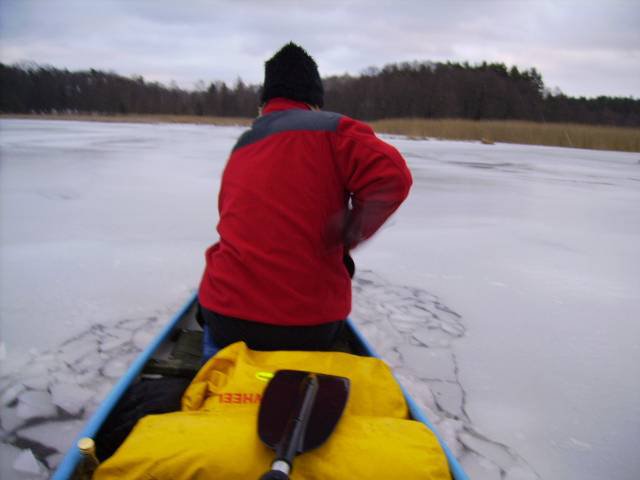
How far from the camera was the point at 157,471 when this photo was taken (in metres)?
0.82

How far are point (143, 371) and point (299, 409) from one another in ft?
2.71

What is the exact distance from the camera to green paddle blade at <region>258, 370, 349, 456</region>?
863mm

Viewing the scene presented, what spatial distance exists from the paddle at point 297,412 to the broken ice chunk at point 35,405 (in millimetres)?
1024

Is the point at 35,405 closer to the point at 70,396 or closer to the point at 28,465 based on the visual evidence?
the point at 70,396

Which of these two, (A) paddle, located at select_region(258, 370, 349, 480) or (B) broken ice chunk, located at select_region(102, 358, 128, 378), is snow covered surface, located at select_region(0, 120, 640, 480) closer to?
(B) broken ice chunk, located at select_region(102, 358, 128, 378)

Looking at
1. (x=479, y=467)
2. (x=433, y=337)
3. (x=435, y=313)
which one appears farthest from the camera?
(x=435, y=313)

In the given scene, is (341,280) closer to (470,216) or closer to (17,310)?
(17,310)

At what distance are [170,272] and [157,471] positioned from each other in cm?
206

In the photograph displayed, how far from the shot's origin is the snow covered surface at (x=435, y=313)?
1.48 metres

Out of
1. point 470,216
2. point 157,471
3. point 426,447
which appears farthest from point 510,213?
point 157,471

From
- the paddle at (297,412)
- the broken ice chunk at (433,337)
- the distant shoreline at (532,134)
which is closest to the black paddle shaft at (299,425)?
the paddle at (297,412)

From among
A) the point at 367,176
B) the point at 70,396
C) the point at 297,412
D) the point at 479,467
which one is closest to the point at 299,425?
the point at 297,412

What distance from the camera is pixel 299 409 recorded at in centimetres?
92

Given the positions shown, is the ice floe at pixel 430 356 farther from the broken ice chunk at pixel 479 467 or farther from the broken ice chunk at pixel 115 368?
the broken ice chunk at pixel 115 368
